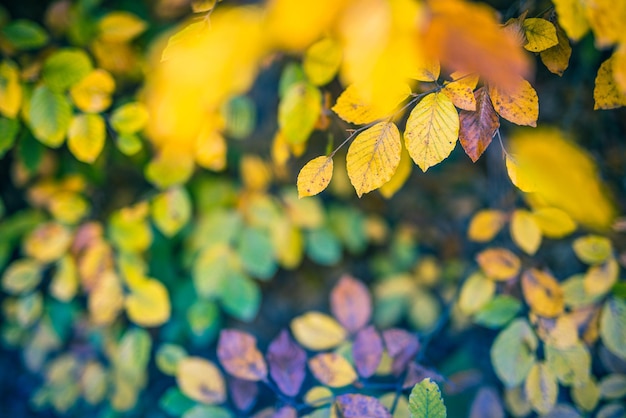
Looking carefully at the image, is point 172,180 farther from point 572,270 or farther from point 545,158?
point 572,270

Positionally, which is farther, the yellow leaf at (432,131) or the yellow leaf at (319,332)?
the yellow leaf at (319,332)

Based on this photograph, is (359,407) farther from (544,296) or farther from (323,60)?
(323,60)

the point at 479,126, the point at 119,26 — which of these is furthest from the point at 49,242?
the point at 479,126

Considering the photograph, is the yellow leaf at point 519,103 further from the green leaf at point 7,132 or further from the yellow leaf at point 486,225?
the green leaf at point 7,132

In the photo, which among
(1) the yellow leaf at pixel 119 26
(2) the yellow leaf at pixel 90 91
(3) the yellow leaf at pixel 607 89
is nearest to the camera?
(3) the yellow leaf at pixel 607 89

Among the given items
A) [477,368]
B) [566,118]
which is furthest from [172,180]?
[566,118]

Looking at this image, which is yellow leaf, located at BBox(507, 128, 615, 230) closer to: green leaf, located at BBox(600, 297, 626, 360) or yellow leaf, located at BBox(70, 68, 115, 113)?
green leaf, located at BBox(600, 297, 626, 360)

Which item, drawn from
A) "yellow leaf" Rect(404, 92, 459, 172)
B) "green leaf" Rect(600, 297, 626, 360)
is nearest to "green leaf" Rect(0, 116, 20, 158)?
"yellow leaf" Rect(404, 92, 459, 172)

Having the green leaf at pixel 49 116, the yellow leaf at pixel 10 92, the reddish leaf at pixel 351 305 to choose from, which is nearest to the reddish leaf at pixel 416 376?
the reddish leaf at pixel 351 305
